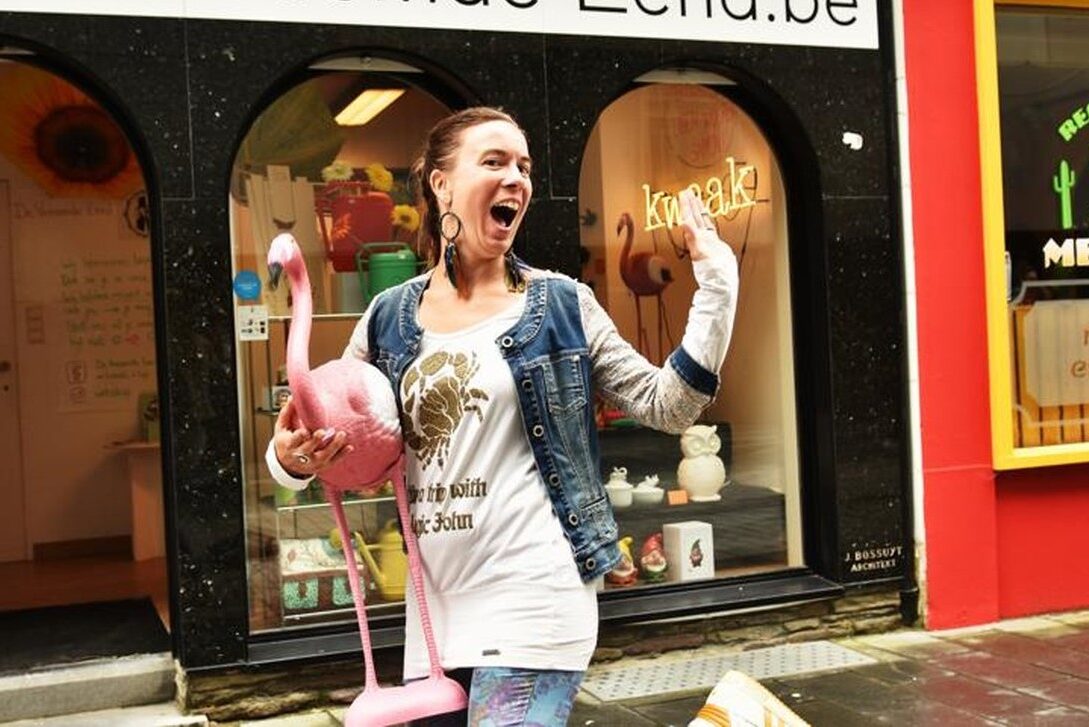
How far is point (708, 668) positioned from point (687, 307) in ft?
5.65

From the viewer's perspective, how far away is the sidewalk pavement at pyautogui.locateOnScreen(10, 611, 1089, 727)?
5.38 metres

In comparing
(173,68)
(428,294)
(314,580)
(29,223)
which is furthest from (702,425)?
(29,223)

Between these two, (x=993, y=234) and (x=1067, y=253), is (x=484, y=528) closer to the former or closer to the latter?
(x=993, y=234)

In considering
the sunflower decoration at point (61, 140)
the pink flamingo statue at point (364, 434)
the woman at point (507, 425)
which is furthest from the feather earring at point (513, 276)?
the sunflower decoration at point (61, 140)

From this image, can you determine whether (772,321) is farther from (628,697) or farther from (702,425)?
(628,697)

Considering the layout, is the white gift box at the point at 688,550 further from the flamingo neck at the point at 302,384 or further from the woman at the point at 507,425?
the flamingo neck at the point at 302,384

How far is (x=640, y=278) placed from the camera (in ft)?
21.6

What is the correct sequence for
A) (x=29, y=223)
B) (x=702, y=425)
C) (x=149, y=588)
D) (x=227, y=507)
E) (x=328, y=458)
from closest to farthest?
(x=328, y=458) → (x=227, y=507) → (x=702, y=425) → (x=149, y=588) → (x=29, y=223)

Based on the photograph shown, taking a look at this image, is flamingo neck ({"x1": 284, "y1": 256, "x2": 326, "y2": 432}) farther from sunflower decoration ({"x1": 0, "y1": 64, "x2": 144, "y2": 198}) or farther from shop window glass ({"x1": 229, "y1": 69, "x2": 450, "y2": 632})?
sunflower decoration ({"x1": 0, "y1": 64, "x2": 144, "y2": 198})

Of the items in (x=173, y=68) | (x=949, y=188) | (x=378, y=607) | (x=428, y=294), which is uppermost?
(x=173, y=68)

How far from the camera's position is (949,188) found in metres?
6.79

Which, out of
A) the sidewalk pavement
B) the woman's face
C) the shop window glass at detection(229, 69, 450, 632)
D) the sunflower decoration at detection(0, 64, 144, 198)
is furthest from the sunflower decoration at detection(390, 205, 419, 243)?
the woman's face

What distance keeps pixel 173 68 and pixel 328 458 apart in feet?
11.5

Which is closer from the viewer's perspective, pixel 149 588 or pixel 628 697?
pixel 628 697
